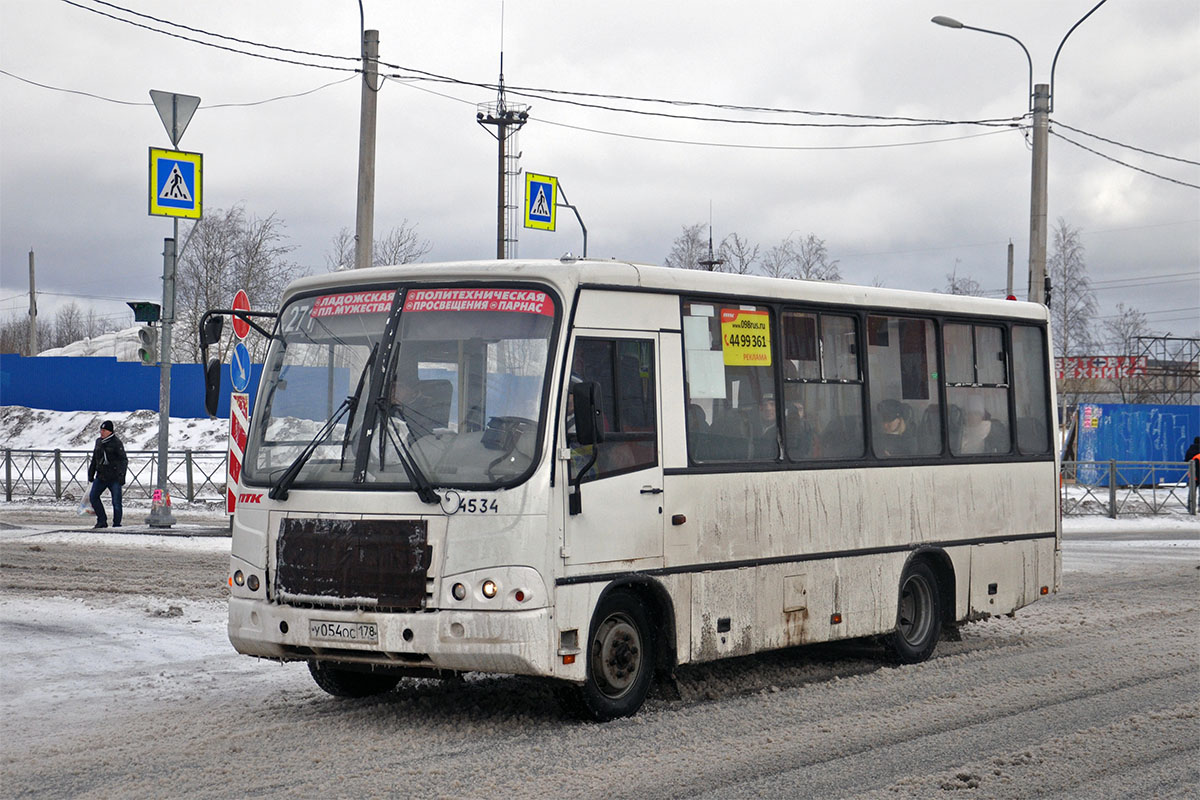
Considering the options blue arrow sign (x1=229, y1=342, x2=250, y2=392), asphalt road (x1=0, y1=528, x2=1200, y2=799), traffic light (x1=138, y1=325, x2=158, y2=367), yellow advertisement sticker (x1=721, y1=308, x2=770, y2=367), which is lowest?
asphalt road (x1=0, y1=528, x2=1200, y2=799)

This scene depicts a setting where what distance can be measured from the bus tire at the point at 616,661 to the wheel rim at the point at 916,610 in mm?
3272

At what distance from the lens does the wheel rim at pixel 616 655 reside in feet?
28.5

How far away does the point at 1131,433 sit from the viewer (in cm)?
3994

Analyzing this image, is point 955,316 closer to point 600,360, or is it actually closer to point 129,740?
point 600,360

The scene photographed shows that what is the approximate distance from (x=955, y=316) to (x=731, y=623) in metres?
4.04

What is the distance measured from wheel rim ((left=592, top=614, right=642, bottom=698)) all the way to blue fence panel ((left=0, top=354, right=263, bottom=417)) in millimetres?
41859

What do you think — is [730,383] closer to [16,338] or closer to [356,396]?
[356,396]

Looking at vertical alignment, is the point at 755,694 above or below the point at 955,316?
below

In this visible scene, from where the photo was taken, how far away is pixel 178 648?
11602mm

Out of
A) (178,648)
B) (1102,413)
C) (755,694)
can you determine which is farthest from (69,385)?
(755,694)

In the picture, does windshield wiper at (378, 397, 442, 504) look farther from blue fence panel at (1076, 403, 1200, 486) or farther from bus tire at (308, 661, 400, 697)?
blue fence panel at (1076, 403, 1200, 486)

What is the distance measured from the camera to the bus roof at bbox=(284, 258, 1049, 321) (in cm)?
870

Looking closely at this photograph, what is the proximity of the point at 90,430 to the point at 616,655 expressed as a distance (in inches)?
1695

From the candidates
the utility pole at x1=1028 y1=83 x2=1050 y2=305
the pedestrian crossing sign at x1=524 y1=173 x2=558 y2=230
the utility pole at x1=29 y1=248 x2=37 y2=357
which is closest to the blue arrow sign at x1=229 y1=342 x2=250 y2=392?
the pedestrian crossing sign at x1=524 y1=173 x2=558 y2=230
